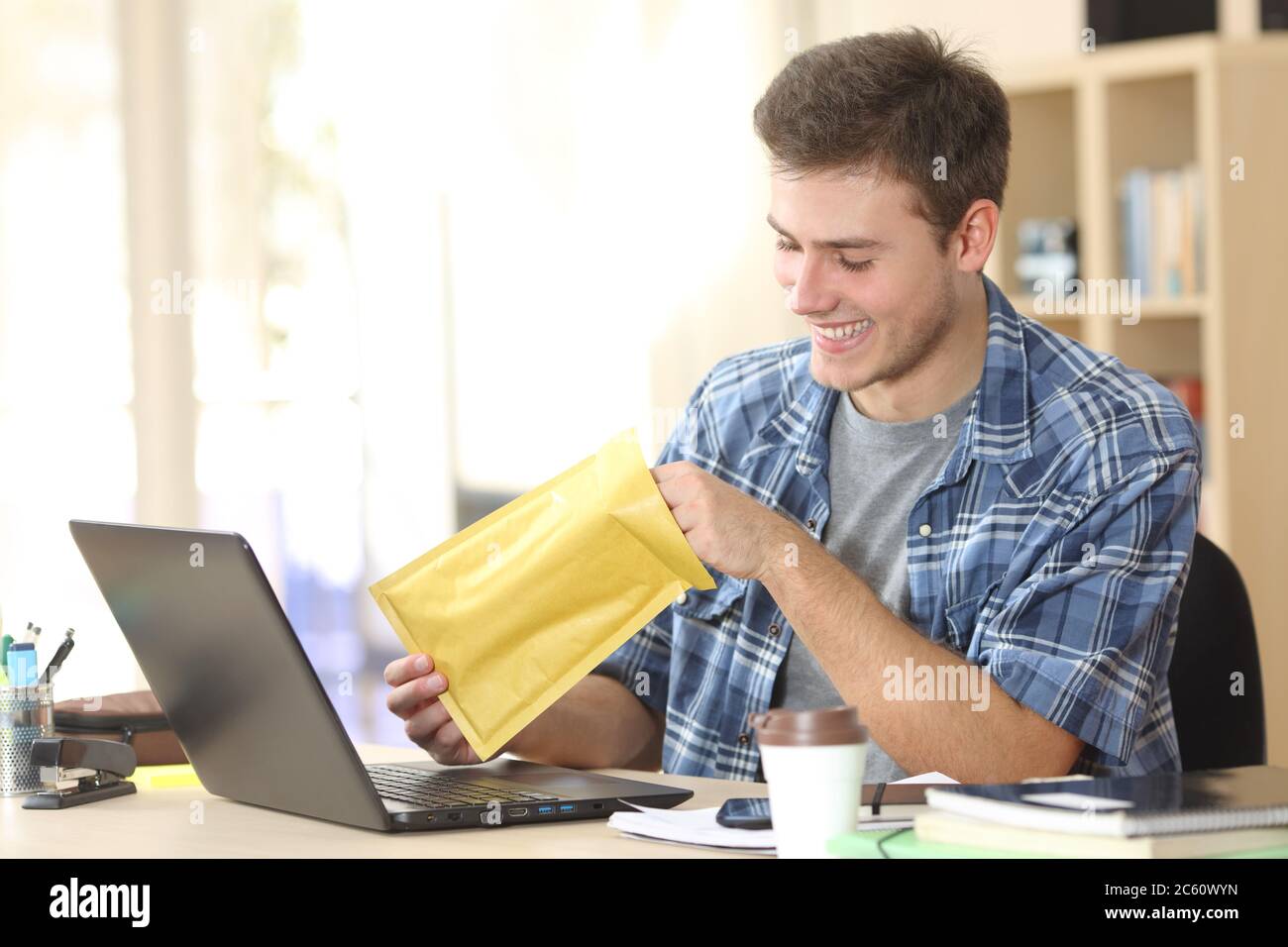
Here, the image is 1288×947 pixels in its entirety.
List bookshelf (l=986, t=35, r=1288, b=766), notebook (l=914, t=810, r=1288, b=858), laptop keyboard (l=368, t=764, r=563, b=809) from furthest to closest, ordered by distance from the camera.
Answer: bookshelf (l=986, t=35, r=1288, b=766) < laptop keyboard (l=368, t=764, r=563, b=809) < notebook (l=914, t=810, r=1288, b=858)

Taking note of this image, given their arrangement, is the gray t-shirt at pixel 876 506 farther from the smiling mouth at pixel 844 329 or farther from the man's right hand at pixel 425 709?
the man's right hand at pixel 425 709

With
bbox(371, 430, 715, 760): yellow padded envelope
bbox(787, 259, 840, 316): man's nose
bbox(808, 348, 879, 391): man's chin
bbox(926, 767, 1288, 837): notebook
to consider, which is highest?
bbox(787, 259, 840, 316): man's nose

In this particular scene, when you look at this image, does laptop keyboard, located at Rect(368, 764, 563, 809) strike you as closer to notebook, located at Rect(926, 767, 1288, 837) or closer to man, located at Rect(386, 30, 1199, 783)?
man, located at Rect(386, 30, 1199, 783)

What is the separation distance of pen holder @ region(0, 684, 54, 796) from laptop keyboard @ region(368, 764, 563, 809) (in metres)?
0.31

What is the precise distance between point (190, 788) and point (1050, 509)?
2.91ft

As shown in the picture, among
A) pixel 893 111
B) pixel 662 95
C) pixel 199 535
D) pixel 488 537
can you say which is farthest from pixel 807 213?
pixel 662 95

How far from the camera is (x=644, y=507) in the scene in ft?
4.51

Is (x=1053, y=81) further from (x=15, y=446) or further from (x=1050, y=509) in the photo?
(x=15, y=446)

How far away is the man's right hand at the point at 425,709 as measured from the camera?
1369mm

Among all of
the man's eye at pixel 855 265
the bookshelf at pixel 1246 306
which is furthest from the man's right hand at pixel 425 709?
the bookshelf at pixel 1246 306

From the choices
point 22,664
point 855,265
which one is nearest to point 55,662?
point 22,664

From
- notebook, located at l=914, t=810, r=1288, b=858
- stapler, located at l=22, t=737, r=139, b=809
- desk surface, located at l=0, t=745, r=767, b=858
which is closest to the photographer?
notebook, located at l=914, t=810, r=1288, b=858

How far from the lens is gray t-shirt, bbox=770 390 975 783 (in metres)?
1.72

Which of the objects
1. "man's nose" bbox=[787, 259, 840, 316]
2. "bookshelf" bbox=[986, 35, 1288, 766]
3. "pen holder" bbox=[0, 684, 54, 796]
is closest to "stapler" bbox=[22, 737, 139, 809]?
"pen holder" bbox=[0, 684, 54, 796]
